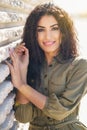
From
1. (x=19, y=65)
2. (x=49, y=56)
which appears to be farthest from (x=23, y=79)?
(x=49, y=56)

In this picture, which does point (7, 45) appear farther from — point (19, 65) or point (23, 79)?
point (23, 79)

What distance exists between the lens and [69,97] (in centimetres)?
325

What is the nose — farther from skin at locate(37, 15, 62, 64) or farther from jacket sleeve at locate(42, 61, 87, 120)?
jacket sleeve at locate(42, 61, 87, 120)

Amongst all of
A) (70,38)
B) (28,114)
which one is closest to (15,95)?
(28,114)

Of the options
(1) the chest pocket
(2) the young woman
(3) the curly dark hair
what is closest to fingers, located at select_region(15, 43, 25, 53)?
(2) the young woman

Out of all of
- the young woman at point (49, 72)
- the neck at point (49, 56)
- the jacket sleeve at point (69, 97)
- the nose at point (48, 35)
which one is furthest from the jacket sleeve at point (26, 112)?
the nose at point (48, 35)

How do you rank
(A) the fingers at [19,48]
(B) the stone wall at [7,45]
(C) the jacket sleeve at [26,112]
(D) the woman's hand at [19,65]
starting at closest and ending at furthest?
1. (B) the stone wall at [7,45]
2. (D) the woman's hand at [19,65]
3. (A) the fingers at [19,48]
4. (C) the jacket sleeve at [26,112]

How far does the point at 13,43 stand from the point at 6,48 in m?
0.33

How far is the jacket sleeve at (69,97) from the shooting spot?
321 centimetres

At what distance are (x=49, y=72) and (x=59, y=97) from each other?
24cm

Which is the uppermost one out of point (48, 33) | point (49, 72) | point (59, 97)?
point (48, 33)

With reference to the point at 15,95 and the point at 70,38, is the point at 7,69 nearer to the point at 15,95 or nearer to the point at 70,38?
the point at 15,95

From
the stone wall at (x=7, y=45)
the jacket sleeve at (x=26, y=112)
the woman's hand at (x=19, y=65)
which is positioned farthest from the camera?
the jacket sleeve at (x=26, y=112)

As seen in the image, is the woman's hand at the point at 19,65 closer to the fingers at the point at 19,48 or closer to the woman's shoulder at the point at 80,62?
the fingers at the point at 19,48
